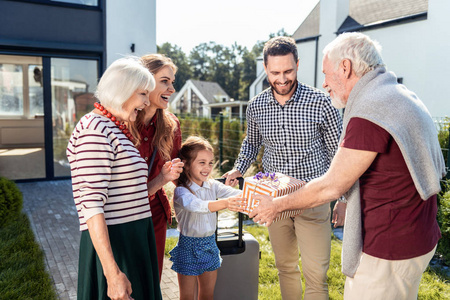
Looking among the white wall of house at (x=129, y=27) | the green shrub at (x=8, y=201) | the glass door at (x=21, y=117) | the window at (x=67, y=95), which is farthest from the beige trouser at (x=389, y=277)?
the glass door at (x=21, y=117)

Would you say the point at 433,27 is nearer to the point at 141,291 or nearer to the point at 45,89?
the point at 45,89

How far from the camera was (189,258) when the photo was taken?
2.62 metres

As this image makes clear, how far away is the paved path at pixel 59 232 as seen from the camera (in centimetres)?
397

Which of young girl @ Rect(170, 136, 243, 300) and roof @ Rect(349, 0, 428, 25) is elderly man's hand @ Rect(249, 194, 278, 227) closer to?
young girl @ Rect(170, 136, 243, 300)

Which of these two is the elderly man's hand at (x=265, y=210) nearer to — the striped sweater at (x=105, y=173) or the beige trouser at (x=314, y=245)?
the beige trouser at (x=314, y=245)

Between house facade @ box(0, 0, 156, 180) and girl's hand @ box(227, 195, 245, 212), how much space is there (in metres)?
7.78

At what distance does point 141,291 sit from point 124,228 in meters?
0.35

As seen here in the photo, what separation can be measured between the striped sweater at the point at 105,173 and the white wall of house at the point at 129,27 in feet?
25.7

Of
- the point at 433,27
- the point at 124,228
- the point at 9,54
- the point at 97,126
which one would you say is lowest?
the point at 124,228

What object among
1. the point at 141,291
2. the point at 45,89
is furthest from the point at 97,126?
the point at 45,89

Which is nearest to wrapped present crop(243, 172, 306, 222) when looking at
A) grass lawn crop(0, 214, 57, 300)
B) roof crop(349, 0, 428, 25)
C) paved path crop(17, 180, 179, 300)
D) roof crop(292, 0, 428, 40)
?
paved path crop(17, 180, 179, 300)

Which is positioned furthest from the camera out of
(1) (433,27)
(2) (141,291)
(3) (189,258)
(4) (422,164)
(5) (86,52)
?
(1) (433,27)

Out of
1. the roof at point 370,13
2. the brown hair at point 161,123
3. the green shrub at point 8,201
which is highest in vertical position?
the roof at point 370,13

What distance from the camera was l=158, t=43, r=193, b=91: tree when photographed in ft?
289
